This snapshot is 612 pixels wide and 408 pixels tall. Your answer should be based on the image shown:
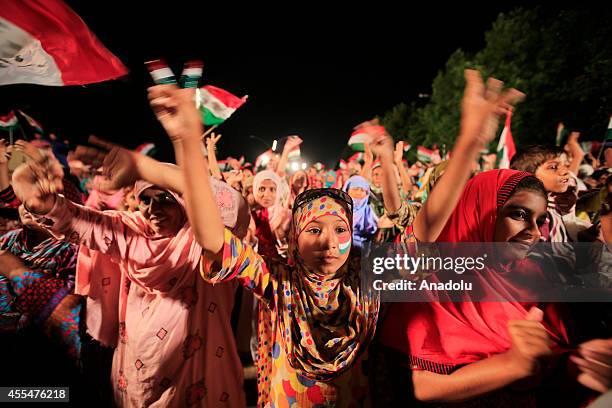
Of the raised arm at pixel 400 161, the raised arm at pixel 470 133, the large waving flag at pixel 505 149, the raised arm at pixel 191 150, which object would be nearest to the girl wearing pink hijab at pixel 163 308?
the raised arm at pixel 191 150

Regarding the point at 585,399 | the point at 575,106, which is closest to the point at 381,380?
the point at 585,399

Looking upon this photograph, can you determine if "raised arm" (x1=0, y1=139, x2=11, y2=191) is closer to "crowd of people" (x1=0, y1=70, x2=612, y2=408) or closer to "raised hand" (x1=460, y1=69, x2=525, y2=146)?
"crowd of people" (x1=0, y1=70, x2=612, y2=408)

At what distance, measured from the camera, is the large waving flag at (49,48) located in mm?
2213

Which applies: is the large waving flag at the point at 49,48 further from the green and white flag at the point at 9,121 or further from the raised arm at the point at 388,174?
the green and white flag at the point at 9,121

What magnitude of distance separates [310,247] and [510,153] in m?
4.87

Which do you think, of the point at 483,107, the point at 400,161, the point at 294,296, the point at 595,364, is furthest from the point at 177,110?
the point at 400,161

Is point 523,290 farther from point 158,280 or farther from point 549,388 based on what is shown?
point 158,280

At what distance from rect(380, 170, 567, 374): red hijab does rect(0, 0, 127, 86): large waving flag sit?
7.95 feet

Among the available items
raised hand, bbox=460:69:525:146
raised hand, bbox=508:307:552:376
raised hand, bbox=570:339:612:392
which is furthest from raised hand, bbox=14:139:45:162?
raised hand, bbox=570:339:612:392

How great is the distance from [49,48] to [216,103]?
299 centimetres

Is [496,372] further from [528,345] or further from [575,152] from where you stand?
[575,152]

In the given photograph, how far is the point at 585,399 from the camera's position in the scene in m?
1.56

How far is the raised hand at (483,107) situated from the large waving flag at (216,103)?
4.09 m

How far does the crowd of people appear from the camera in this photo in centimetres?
155
